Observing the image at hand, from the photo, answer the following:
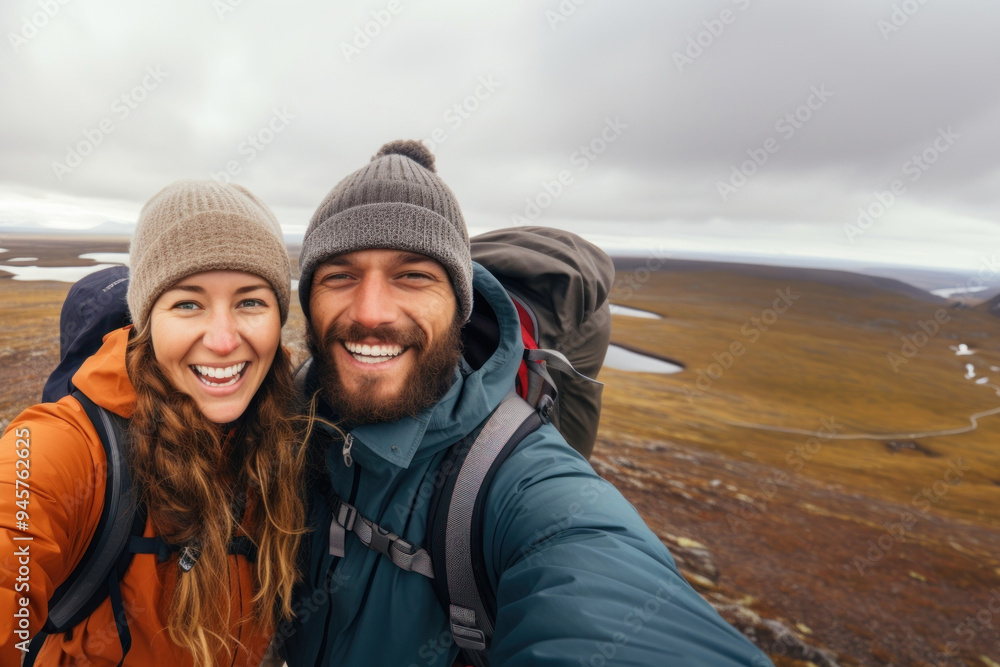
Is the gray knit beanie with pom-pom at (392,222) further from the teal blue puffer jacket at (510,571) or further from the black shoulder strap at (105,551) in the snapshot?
the black shoulder strap at (105,551)

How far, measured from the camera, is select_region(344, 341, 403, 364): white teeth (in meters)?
3.32

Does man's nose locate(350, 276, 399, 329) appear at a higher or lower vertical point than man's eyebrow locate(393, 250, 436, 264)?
lower

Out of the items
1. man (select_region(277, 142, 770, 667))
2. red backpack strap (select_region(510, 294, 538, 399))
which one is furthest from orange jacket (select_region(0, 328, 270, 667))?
red backpack strap (select_region(510, 294, 538, 399))

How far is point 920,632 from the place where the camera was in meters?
6.74

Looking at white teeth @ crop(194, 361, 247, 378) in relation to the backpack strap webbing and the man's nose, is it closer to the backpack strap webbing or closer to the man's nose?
the man's nose

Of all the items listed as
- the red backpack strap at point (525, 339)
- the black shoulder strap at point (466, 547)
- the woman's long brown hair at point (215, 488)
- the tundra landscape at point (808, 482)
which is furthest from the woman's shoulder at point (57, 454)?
the tundra landscape at point (808, 482)

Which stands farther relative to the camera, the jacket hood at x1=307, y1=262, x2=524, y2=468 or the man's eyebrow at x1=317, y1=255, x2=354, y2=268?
the man's eyebrow at x1=317, y1=255, x2=354, y2=268

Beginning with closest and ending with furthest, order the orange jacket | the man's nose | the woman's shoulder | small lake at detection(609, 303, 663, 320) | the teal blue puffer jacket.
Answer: the teal blue puffer jacket → the orange jacket → the woman's shoulder → the man's nose → small lake at detection(609, 303, 663, 320)

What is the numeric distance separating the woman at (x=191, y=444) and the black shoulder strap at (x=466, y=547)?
3.62ft

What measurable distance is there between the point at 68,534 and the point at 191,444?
0.70 m

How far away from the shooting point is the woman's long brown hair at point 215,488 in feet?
8.73

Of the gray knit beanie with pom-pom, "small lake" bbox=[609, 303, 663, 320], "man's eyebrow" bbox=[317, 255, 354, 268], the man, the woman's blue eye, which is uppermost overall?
the gray knit beanie with pom-pom

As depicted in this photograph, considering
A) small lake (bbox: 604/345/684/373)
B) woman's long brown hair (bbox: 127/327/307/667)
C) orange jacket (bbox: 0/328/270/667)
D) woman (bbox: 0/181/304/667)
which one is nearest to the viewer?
orange jacket (bbox: 0/328/270/667)

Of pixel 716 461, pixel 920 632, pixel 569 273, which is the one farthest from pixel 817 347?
pixel 569 273
